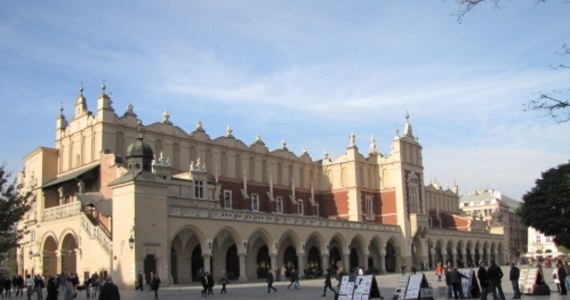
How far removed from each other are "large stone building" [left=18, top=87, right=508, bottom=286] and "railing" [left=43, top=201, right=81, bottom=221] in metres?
Result: 0.09

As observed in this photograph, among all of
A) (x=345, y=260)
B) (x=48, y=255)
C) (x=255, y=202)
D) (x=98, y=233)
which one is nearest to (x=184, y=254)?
(x=98, y=233)

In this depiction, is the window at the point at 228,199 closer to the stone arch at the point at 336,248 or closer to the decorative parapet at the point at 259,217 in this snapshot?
the decorative parapet at the point at 259,217

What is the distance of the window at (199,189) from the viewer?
46.4 metres

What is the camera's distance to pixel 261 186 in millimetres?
57312

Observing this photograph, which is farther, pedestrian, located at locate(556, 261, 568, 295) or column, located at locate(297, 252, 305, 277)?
column, located at locate(297, 252, 305, 277)

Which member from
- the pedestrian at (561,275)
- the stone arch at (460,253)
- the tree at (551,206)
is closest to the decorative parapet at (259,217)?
the tree at (551,206)

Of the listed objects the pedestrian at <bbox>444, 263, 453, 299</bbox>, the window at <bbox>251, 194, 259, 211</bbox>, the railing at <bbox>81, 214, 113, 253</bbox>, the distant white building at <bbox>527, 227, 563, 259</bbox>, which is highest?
the window at <bbox>251, 194, 259, 211</bbox>

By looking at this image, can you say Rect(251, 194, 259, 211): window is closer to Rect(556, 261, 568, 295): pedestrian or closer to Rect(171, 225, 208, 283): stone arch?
Rect(171, 225, 208, 283): stone arch

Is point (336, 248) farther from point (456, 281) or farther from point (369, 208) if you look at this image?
point (456, 281)

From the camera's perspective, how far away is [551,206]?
47000 mm

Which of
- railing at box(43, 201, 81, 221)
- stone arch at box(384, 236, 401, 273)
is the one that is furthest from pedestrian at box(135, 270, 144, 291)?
stone arch at box(384, 236, 401, 273)

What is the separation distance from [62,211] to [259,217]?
13276 millimetres

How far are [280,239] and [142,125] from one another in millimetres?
13624

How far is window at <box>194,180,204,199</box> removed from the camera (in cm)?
4638
